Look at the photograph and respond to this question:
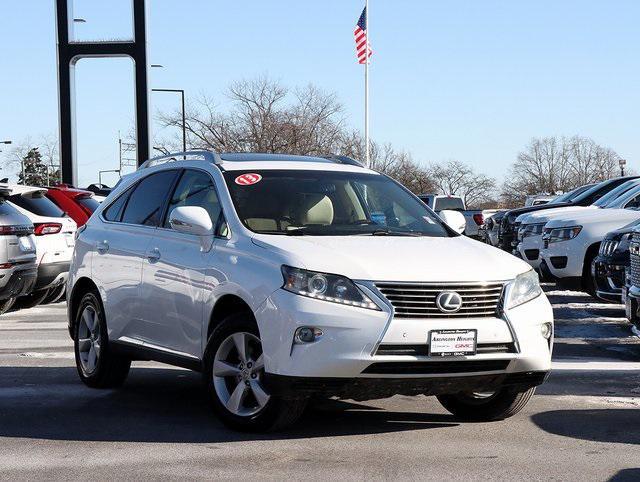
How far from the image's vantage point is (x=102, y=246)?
878 centimetres

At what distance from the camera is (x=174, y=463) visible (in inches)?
241

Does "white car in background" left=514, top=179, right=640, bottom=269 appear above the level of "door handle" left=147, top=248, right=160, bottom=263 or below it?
below

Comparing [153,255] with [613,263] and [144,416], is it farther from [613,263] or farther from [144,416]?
[613,263]

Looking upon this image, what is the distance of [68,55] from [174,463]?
116 ft

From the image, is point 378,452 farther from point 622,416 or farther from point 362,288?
point 622,416

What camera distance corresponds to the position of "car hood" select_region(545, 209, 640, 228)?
52.4ft

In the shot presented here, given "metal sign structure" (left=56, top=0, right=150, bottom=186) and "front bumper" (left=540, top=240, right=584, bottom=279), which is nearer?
"front bumper" (left=540, top=240, right=584, bottom=279)

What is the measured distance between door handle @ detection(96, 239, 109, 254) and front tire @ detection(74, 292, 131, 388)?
34cm

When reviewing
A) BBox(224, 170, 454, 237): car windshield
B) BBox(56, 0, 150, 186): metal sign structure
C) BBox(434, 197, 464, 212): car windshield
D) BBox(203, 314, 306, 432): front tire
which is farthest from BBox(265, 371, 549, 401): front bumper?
BBox(56, 0, 150, 186): metal sign structure

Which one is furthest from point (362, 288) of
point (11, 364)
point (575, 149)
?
point (575, 149)

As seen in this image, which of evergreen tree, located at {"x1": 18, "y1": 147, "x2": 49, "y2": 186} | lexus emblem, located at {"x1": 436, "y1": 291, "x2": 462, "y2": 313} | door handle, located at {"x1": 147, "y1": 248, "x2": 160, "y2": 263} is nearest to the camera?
lexus emblem, located at {"x1": 436, "y1": 291, "x2": 462, "y2": 313}

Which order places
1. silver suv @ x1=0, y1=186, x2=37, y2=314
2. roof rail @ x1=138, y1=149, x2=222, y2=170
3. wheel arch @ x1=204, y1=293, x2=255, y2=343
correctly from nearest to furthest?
wheel arch @ x1=204, y1=293, x2=255, y2=343 < roof rail @ x1=138, y1=149, x2=222, y2=170 < silver suv @ x1=0, y1=186, x2=37, y2=314

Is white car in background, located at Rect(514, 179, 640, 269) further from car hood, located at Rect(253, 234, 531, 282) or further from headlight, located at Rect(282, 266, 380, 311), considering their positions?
headlight, located at Rect(282, 266, 380, 311)

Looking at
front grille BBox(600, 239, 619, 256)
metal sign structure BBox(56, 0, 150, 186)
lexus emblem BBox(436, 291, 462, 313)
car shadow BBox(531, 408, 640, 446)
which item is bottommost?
car shadow BBox(531, 408, 640, 446)
